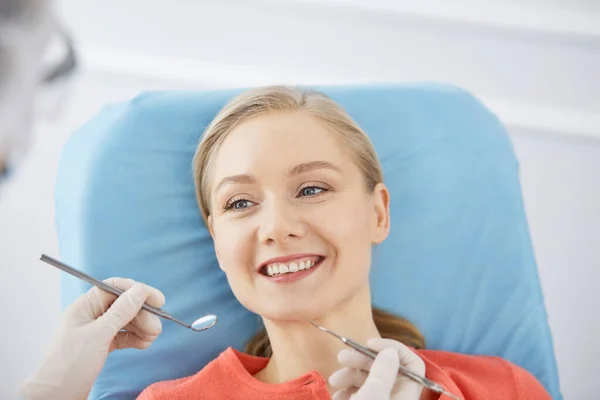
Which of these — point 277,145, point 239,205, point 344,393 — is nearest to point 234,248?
point 239,205

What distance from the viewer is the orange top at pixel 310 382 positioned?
3.77 ft

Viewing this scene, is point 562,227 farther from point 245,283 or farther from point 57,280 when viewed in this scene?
point 57,280

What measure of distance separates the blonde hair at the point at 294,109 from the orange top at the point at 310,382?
3.3 inches

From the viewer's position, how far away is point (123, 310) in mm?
1138

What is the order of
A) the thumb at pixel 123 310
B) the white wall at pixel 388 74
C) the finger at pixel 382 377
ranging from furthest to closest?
the white wall at pixel 388 74, the thumb at pixel 123 310, the finger at pixel 382 377

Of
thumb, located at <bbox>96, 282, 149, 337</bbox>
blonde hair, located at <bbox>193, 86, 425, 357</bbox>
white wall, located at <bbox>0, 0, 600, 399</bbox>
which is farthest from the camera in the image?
white wall, located at <bbox>0, 0, 600, 399</bbox>

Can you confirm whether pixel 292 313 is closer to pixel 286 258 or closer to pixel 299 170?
pixel 286 258

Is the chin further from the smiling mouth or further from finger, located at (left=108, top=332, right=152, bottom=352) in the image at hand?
finger, located at (left=108, top=332, right=152, bottom=352)

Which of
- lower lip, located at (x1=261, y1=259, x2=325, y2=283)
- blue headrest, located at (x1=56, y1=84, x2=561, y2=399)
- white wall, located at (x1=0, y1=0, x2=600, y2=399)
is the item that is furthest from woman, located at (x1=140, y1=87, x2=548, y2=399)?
white wall, located at (x1=0, y1=0, x2=600, y2=399)

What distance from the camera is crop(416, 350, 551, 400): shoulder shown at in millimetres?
1202

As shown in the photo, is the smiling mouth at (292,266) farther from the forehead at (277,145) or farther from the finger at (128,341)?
the finger at (128,341)

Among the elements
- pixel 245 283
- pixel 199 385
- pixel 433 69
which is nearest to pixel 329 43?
pixel 433 69

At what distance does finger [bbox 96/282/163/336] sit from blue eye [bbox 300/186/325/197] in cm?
31

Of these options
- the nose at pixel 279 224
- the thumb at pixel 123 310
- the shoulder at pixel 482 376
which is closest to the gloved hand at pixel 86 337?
the thumb at pixel 123 310
